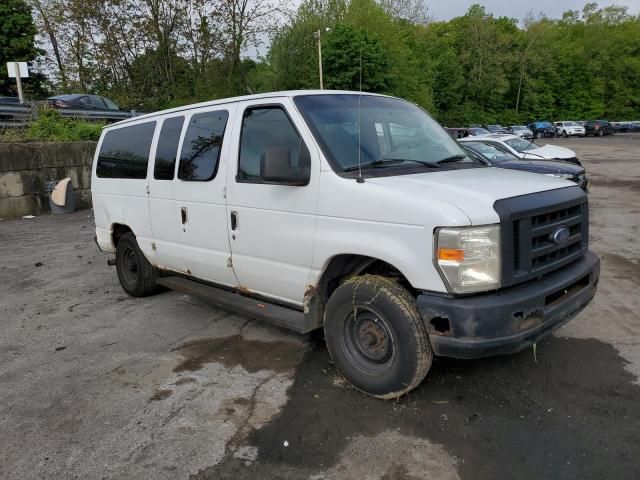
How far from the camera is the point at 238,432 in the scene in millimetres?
3295

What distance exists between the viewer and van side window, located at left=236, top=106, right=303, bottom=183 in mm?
3961

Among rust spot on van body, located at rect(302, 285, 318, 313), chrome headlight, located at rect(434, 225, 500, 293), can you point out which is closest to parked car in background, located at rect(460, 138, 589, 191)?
rust spot on van body, located at rect(302, 285, 318, 313)

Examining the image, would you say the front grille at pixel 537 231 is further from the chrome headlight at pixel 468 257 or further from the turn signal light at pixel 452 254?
the turn signal light at pixel 452 254

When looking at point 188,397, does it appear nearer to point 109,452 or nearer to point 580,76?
point 109,452

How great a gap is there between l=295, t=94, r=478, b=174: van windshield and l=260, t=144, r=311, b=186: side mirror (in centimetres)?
18

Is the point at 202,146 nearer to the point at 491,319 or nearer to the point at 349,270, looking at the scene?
the point at 349,270

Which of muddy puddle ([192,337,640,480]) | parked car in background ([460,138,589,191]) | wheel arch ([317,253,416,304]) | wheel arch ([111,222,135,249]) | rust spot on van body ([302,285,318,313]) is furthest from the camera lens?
parked car in background ([460,138,589,191])

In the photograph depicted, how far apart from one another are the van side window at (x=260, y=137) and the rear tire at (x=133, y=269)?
2.23m

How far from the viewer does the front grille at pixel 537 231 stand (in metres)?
3.08

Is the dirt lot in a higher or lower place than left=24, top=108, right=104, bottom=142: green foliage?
lower

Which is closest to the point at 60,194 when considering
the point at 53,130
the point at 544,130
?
the point at 53,130

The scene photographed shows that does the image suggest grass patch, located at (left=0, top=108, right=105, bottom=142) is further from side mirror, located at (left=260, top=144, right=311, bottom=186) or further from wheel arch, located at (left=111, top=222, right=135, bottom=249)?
side mirror, located at (left=260, top=144, right=311, bottom=186)

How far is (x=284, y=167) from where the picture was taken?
12.0 feet

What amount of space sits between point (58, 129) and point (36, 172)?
6.82ft
